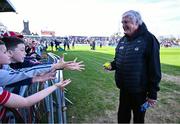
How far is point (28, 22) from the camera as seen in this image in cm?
6353

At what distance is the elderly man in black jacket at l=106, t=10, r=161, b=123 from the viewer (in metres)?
4.21

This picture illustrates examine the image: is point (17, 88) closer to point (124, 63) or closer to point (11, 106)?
point (11, 106)

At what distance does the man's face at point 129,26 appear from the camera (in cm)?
429

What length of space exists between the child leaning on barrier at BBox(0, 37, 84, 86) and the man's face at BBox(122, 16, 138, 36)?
113cm

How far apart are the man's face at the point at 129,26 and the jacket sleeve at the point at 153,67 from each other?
12.0 inches

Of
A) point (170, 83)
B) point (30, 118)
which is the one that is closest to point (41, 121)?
point (30, 118)

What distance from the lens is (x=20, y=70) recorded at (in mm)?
3680

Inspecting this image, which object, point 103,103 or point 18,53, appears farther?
point 103,103

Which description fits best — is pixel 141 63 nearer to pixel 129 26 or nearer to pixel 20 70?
pixel 129 26

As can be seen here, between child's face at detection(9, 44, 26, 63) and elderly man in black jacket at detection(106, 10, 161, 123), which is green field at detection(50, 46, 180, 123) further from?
child's face at detection(9, 44, 26, 63)

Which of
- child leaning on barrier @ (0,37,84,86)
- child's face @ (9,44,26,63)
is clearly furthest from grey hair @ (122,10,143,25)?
child's face @ (9,44,26,63)

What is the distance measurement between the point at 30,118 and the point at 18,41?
1150 mm

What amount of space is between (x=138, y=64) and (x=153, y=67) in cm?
23

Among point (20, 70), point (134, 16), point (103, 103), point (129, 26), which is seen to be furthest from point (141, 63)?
point (103, 103)
